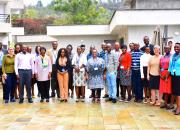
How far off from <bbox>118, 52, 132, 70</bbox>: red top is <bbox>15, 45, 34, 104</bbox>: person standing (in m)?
2.54

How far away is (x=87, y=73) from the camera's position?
12609 millimetres

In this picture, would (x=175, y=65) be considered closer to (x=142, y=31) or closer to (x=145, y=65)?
(x=145, y=65)

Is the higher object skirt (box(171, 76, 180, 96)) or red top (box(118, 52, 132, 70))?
red top (box(118, 52, 132, 70))

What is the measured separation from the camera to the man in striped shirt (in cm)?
1203

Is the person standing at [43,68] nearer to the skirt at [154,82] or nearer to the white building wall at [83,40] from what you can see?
the skirt at [154,82]

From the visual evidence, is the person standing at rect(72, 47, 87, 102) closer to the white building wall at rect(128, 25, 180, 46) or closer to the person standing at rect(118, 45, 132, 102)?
the person standing at rect(118, 45, 132, 102)

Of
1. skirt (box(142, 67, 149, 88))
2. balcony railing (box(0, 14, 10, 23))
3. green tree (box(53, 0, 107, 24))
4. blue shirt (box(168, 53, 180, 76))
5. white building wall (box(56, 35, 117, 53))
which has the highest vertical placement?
green tree (box(53, 0, 107, 24))

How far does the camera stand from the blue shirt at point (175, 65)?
33.4 ft

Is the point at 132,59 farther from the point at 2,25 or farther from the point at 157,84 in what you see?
the point at 2,25

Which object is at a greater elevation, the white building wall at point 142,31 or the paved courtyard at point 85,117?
the white building wall at point 142,31

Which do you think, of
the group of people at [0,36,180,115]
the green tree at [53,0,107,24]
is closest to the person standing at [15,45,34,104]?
the group of people at [0,36,180,115]

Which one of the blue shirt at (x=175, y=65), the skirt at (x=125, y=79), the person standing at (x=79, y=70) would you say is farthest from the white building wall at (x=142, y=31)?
the blue shirt at (x=175, y=65)

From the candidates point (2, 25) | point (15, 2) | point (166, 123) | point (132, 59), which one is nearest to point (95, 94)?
point (132, 59)

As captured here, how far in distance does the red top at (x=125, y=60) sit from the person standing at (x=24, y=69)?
8.35 ft
